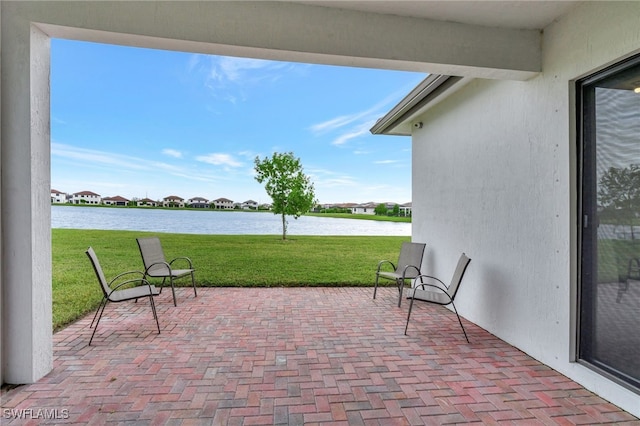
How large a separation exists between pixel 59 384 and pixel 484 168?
494cm

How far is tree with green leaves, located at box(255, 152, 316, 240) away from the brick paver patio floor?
11040 mm

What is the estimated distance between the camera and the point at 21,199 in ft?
8.36

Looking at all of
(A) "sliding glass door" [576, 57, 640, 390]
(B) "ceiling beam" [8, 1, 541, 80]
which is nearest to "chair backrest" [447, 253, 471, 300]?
(A) "sliding glass door" [576, 57, 640, 390]

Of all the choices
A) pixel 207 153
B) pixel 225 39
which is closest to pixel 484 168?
pixel 225 39

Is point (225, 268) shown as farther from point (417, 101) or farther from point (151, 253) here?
point (417, 101)

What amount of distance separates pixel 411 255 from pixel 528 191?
97.4 inches

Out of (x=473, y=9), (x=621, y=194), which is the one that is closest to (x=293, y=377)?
(x=621, y=194)

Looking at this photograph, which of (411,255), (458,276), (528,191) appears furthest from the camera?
(411,255)

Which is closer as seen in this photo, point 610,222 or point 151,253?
point 610,222

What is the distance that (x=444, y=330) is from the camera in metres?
3.95

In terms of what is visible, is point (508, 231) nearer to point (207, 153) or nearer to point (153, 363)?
point (153, 363)

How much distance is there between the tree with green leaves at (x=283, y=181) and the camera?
598 inches

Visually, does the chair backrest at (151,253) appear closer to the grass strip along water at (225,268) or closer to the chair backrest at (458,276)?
the grass strip along water at (225,268)

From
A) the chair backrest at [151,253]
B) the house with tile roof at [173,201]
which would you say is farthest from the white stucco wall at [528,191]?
the house with tile roof at [173,201]
